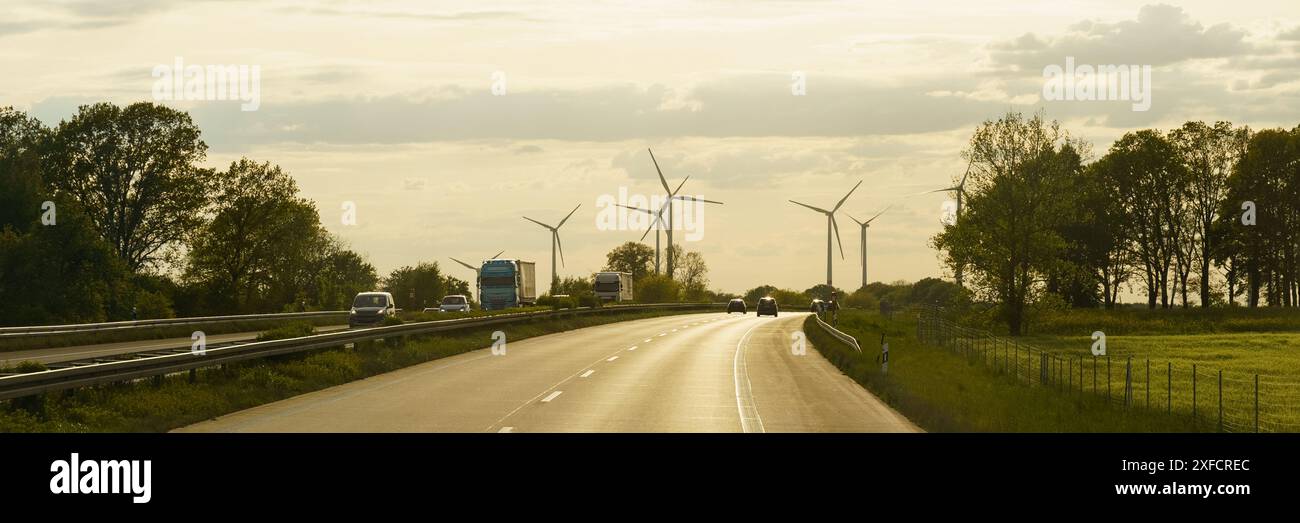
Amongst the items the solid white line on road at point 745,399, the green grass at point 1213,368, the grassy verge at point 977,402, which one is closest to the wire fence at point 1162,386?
the green grass at point 1213,368

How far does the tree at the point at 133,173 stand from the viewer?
230 feet

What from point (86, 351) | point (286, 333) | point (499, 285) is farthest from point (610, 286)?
point (286, 333)

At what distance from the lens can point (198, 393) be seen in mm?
20516

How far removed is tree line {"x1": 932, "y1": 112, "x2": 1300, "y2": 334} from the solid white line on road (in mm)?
37701

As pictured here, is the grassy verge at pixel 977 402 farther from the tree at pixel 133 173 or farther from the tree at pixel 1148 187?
the tree at pixel 1148 187

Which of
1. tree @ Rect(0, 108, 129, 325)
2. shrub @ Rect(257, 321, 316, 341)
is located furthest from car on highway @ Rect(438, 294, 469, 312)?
shrub @ Rect(257, 321, 316, 341)

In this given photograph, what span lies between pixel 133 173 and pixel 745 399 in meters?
58.3

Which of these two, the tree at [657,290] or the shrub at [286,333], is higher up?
the shrub at [286,333]

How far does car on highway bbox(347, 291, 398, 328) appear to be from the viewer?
165ft

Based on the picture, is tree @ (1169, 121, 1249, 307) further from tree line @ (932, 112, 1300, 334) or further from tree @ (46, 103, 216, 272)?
tree @ (46, 103, 216, 272)

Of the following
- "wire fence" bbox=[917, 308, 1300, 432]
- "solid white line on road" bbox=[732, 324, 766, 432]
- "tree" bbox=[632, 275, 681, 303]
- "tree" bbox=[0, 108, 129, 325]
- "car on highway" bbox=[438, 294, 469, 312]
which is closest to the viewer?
"solid white line on road" bbox=[732, 324, 766, 432]

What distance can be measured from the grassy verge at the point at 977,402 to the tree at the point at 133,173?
4942 centimetres
